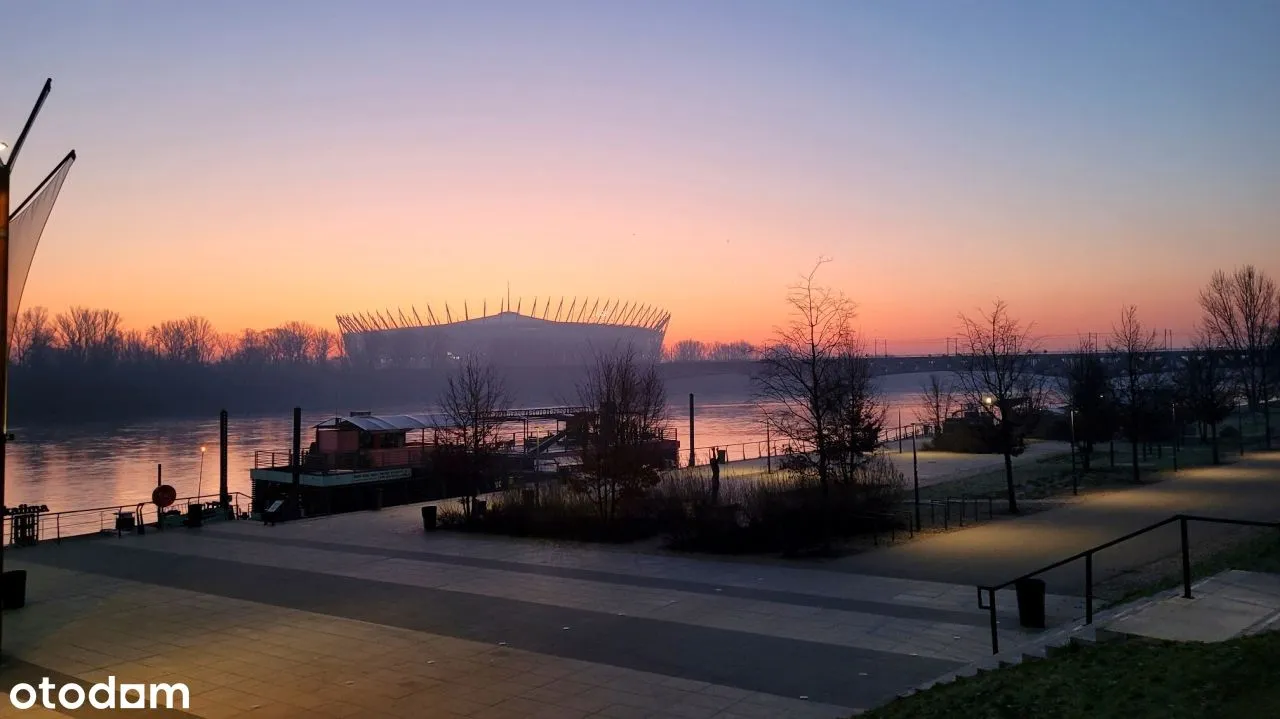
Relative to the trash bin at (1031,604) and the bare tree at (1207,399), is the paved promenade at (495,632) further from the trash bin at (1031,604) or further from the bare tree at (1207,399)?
the bare tree at (1207,399)

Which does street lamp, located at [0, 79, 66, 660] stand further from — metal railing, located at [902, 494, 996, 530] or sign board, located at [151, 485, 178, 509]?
metal railing, located at [902, 494, 996, 530]

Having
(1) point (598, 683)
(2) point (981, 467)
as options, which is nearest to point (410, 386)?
(2) point (981, 467)

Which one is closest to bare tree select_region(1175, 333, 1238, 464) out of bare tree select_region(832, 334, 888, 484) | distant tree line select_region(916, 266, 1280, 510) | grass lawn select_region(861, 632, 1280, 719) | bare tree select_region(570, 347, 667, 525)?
distant tree line select_region(916, 266, 1280, 510)

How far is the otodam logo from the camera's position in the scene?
10.2m

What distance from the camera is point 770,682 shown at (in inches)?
406

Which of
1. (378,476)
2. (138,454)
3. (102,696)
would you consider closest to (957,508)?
(102,696)

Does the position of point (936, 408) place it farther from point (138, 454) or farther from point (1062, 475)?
point (138, 454)

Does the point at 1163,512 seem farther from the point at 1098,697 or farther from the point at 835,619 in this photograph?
the point at 1098,697

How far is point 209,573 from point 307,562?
1950 mm

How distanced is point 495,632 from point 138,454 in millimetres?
58672

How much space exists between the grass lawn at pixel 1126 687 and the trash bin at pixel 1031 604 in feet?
11.8

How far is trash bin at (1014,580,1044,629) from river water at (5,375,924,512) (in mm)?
29573

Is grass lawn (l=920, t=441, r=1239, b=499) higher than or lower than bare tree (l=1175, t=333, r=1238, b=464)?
lower

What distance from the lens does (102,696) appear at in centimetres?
1058
